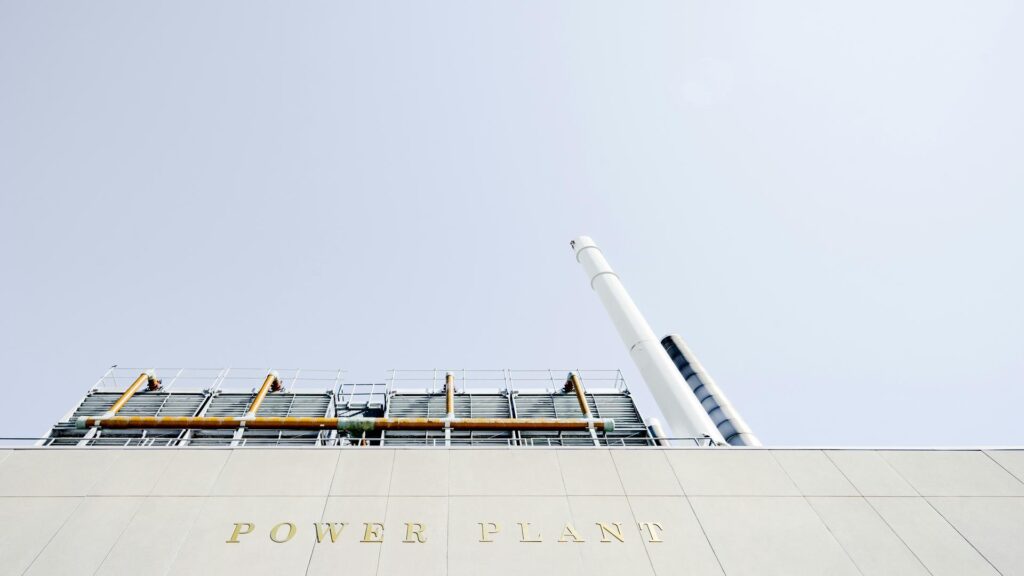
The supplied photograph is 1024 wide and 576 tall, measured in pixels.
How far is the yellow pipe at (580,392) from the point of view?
18.8 m
